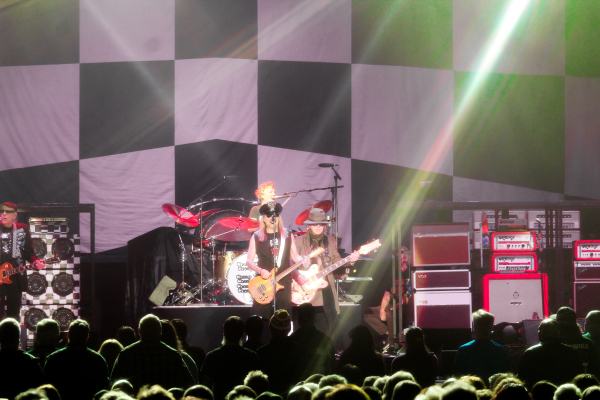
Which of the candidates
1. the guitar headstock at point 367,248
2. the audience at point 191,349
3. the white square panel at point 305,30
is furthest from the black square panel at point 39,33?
the audience at point 191,349

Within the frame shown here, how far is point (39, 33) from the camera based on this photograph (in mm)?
11430

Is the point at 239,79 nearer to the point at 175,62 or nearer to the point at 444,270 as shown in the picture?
the point at 175,62

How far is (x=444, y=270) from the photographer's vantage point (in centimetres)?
857

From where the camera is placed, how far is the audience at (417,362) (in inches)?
182

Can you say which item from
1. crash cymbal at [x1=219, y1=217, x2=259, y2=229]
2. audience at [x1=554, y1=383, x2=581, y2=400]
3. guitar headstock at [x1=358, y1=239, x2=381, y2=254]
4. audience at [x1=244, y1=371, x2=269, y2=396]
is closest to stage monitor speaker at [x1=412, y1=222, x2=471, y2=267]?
guitar headstock at [x1=358, y1=239, x2=381, y2=254]

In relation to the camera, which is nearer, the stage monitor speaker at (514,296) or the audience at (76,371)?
the audience at (76,371)

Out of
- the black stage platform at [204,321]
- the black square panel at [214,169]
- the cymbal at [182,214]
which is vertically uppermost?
the black square panel at [214,169]

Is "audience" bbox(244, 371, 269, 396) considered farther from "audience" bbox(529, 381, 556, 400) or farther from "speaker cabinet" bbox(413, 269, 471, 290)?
"speaker cabinet" bbox(413, 269, 471, 290)

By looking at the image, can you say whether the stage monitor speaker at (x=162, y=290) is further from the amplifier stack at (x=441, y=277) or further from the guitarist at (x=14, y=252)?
the amplifier stack at (x=441, y=277)

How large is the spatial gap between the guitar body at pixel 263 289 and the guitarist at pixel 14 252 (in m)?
3.17

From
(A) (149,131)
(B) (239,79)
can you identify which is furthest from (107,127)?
(B) (239,79)

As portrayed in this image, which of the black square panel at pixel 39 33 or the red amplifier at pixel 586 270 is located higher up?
the black square panel at pixel 39 33

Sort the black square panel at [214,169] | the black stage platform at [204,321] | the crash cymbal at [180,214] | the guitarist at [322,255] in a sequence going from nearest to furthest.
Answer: the black stage platform at [204,321] → the guitarist at [322,255] → the crash cymbal at [180,214] → the black square panel at [214,169]

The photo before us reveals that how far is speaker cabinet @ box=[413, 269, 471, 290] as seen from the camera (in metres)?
8.53
